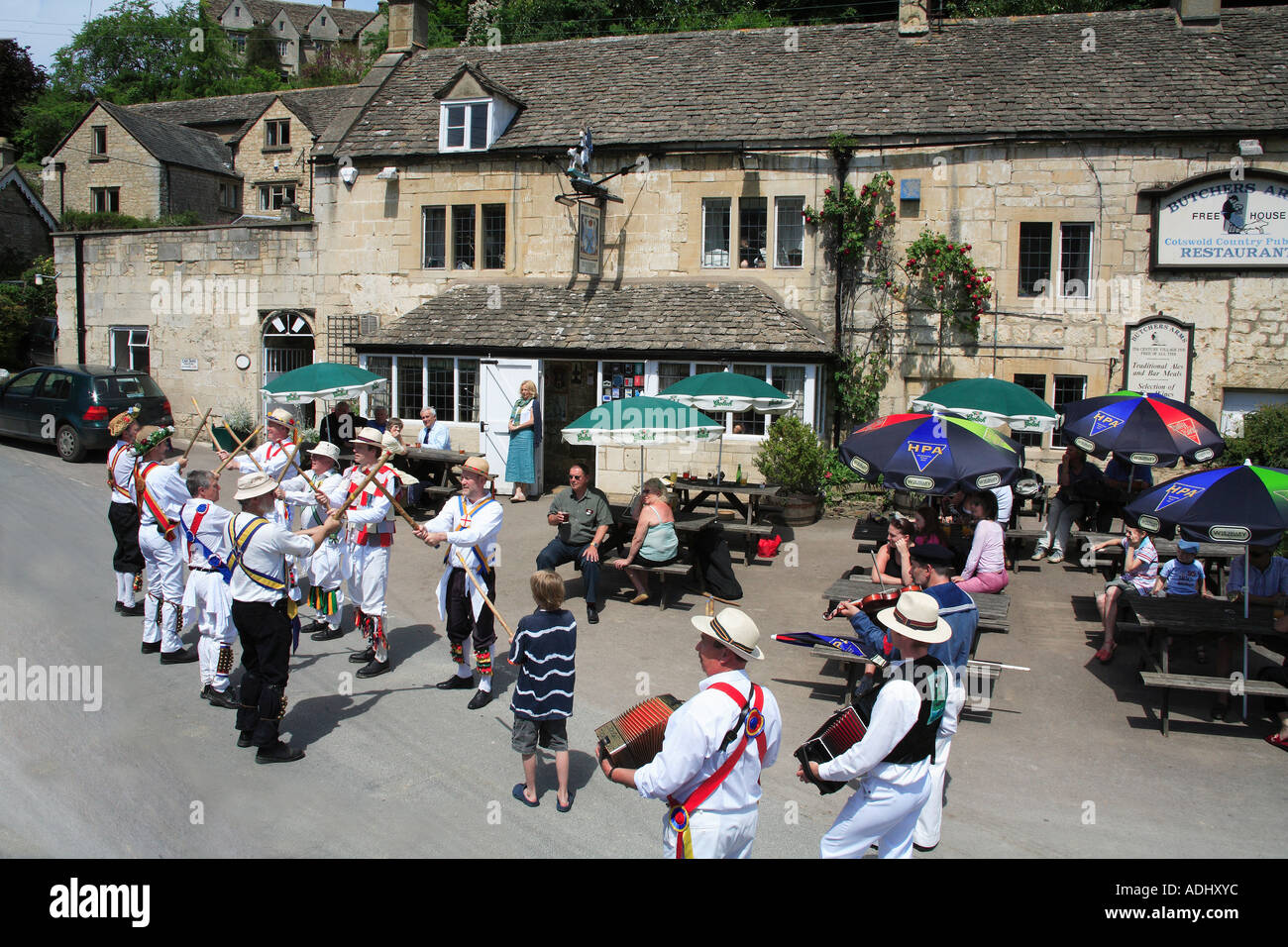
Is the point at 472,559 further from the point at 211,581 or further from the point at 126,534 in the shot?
the point at 126,534

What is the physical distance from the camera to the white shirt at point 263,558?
6.51 metres

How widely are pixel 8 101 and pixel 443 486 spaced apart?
2129 inches

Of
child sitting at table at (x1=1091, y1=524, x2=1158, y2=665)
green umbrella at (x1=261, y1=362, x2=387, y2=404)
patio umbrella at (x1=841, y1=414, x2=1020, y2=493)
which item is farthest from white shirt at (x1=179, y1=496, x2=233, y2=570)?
child sitting at table at (x1=1091, y1=524, x2=1158, y2=665)

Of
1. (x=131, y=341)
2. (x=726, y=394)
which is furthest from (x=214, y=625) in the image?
(x=131, y=341)

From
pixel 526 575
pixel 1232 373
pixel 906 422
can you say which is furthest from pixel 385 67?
pixel 1232 373

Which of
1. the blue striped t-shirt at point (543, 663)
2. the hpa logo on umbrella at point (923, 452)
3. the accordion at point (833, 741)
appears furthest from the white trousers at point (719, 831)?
the hpa logo on umbrella at point (923, 452)

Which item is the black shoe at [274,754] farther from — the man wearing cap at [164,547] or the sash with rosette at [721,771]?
the sash with rosette at [721,771]

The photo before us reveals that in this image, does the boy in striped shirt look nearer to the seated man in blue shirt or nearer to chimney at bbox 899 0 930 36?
the seated man in blue shirt

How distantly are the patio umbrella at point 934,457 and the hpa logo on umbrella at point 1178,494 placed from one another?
1.80 meters

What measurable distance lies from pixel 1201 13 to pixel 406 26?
17460 millimetres

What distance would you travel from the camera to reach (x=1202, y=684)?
293 inches

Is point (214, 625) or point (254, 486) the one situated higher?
point (254, 486)

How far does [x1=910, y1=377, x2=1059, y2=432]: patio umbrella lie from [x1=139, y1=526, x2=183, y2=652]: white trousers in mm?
8890

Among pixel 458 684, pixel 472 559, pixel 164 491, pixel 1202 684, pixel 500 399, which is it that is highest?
pixel 500 399
